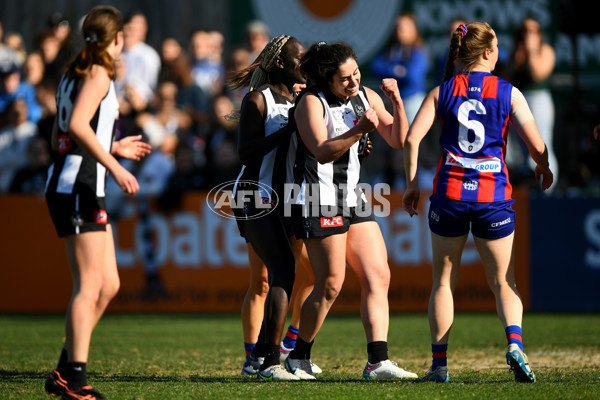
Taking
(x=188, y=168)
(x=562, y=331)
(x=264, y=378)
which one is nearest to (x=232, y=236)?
(x=188, y=168)

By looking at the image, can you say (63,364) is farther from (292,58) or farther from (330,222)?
(292,58)

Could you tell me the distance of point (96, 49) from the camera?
5.41 meters

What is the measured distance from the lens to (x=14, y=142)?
13.5 metres

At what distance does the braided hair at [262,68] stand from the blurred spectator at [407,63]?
223 inches

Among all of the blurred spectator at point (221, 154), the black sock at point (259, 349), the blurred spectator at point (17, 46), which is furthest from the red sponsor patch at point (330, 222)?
the blurred spectator at point (17, 46)

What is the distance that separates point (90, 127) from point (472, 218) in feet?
8.04

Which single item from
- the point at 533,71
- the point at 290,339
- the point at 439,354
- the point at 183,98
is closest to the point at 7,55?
the point at 183,98

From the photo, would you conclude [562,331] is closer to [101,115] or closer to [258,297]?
[258,297]

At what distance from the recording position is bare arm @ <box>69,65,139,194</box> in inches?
206

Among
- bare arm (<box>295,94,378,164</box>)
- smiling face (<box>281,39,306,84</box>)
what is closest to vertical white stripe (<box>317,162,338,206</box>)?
bare arm (<box>295,94,378,164</box>)

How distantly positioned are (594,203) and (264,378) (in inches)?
252

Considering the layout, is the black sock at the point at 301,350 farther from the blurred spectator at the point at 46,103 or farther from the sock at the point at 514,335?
the blurred spectator at the point at 46,103

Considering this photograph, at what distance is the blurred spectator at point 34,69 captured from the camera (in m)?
14.9

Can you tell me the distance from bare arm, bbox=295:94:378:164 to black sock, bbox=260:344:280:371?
1319 mm
